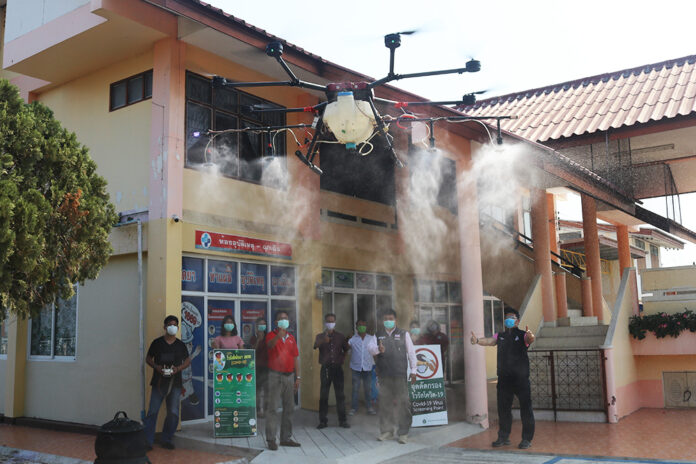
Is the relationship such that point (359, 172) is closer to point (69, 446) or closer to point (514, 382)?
point (514, 382)

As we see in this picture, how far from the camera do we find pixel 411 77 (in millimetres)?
7121

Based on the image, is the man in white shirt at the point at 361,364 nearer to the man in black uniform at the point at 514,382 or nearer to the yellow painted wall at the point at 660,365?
the man in black uniform at the point at 514,382

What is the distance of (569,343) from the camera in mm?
13945

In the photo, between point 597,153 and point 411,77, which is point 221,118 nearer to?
point 411,77

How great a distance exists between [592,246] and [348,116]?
39.3 ft

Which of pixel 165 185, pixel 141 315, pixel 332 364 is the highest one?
pixel 165 185

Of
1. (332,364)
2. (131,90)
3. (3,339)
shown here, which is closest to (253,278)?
(332,364)

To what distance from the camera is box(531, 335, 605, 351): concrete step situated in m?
13.7

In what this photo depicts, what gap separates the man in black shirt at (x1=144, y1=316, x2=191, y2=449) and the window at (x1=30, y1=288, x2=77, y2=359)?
9.93ft

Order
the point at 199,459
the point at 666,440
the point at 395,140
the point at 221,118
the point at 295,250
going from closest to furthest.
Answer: the point at 199,459 < the point at 666,440 < the point at 221,118 < the point at 295,250 < the point at 395,140

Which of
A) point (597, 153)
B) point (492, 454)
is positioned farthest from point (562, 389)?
point (597, 153)

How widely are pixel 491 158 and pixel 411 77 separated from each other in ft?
20.2

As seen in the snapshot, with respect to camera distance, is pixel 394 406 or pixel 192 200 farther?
pixel 192 200

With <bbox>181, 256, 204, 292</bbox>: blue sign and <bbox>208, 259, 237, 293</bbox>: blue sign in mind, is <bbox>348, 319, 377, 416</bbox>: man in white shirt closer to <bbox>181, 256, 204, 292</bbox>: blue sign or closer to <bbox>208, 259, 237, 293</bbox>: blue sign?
<bbox>208, 259, 237, 293</bbox>: blue sign
